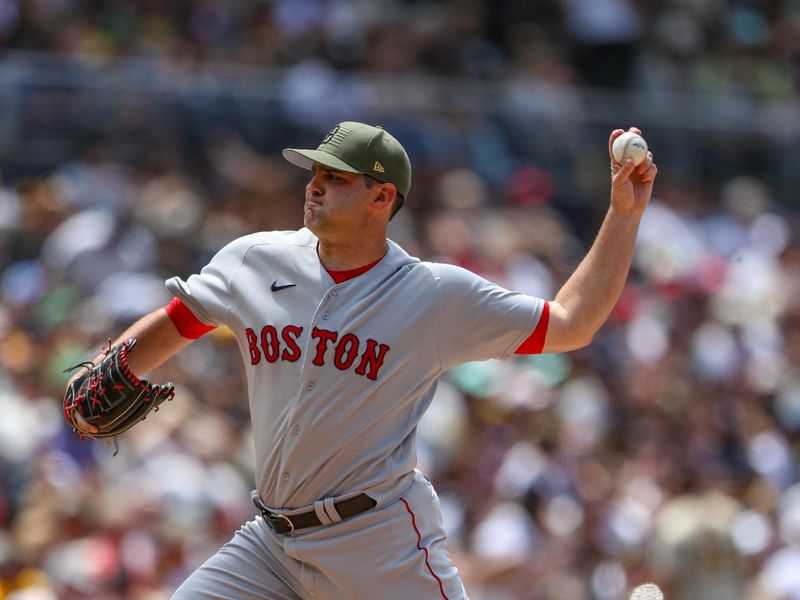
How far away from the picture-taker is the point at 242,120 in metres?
12.2

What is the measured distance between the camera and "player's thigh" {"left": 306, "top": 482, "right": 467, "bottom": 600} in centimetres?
458

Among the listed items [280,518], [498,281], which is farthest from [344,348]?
[498,281]

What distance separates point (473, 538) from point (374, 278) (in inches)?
174

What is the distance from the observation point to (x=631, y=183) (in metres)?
4.78

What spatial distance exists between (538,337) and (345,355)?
62 centimetres

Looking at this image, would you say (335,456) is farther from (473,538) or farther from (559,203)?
(559,203)

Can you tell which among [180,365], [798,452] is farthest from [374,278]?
[798,452]

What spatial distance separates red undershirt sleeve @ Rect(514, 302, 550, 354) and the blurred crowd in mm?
3821

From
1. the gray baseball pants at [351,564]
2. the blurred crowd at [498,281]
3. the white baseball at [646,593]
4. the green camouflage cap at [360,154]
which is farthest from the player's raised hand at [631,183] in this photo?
the blurred crowd at [498,281]

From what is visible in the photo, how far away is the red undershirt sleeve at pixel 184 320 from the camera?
16.0ft

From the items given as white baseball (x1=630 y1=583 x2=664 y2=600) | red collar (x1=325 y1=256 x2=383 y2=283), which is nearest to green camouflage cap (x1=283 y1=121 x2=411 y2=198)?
red collar (x1=325 y1=256 x2=383 y2=283)

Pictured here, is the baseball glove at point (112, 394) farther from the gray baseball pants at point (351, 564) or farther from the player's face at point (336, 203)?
the player's face at point (336, 203)

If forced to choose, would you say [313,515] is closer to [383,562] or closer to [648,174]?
[383,562]

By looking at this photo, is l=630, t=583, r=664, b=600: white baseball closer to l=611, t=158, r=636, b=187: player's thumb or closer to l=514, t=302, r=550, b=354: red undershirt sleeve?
l=514, t=302, r=550, b=354: red undershirt sleeve
